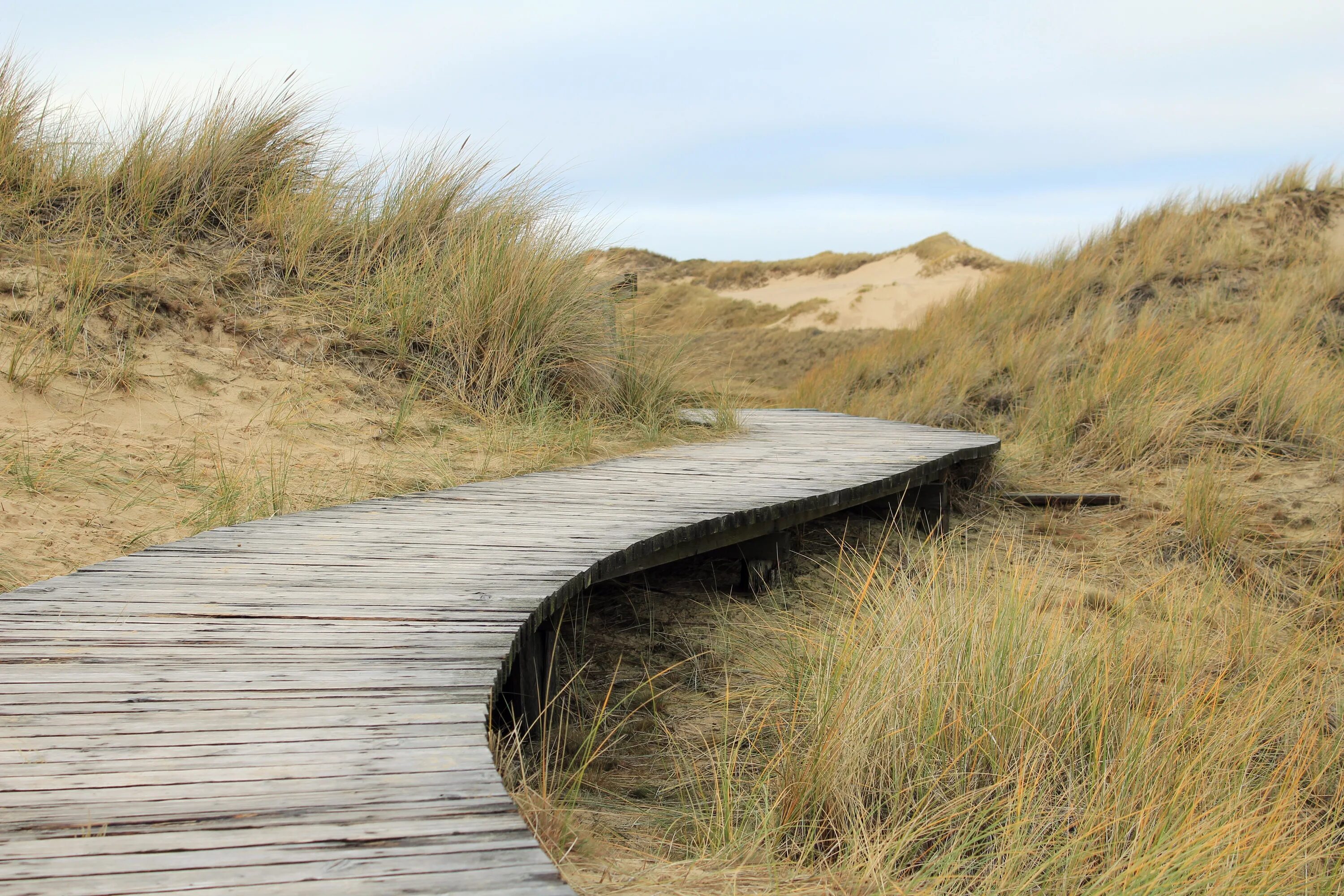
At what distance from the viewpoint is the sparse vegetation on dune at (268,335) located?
490 cm

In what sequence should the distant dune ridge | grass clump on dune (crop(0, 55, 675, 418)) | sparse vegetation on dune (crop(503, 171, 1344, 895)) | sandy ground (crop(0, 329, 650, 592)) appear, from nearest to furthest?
1. sparse vegetation on dune (crop(503, 171, 1344, 895))
2. sandy ground (crop(0, 329, 650, 592))
3. grass clump on dune (crop(0, 55, 675, 418))
4. the distant dune ridge

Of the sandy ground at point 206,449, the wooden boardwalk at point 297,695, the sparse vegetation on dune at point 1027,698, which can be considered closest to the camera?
the wooden boardwalk at point 297,695

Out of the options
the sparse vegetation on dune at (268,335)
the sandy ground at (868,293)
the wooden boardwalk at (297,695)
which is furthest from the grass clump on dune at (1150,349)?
the sandy ground at (868,293)

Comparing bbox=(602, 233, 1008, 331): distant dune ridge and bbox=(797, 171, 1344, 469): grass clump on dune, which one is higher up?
bbox=(602, 233, 1008, 331): distant dune ridge

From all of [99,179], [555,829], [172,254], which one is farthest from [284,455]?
[555,829]

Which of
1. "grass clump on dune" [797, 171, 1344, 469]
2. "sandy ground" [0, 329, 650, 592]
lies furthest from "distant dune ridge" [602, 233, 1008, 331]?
"sandy ground" [0, 329, 650, 592]

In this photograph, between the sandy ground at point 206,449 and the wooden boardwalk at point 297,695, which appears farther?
the sandy ground at point 206,449

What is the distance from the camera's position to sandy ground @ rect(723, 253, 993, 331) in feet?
71.8

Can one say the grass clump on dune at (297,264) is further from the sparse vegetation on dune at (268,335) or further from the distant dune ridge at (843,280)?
the distant dune ridge at (843,280)

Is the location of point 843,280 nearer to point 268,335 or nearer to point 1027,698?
point 268,335

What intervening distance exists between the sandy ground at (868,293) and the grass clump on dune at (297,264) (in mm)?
13871

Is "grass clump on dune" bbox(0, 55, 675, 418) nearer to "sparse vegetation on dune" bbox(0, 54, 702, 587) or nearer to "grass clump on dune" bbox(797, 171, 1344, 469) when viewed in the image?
"sparse vegetation on dune" bbox(0, 54, 702, 587)

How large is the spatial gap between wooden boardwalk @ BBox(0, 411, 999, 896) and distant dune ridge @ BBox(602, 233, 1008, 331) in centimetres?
1766

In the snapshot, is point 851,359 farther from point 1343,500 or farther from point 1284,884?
point 1284,884
